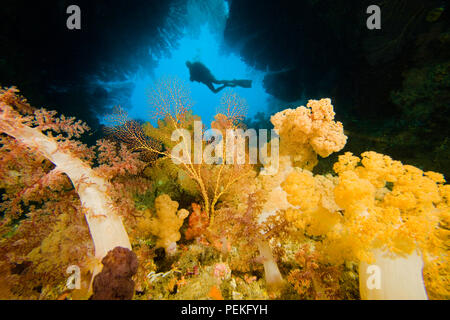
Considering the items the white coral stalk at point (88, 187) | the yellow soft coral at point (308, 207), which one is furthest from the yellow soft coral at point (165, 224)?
the yellow soft coral at point (308, 207)

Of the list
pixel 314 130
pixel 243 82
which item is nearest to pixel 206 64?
pixel 243 82

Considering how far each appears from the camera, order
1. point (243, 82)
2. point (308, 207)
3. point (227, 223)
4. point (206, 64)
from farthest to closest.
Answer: point (206, 64), point (243, 82), point (227, 223), point (308, 207)

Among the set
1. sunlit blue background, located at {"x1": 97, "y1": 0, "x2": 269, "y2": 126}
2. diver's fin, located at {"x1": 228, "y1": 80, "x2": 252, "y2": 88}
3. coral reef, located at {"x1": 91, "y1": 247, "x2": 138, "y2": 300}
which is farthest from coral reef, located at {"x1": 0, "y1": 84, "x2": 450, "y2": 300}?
diver's fin, located at {"x1": 228, "y1": 80, "x2": 252, "y2": 88}

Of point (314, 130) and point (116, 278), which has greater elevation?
point (314, 130)

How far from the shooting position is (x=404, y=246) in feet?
6.91

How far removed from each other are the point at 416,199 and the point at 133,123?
508cm

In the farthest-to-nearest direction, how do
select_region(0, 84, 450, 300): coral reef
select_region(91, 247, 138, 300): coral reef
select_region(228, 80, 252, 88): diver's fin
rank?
select_region(228, 80, 252, 88): diver's fin < select_region(0, 84, 450, 300): coral reef < select_region(91, 247, 138, 300): coral reef

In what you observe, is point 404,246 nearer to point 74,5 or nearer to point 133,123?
point 133,123

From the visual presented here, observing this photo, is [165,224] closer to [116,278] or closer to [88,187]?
[116,278]

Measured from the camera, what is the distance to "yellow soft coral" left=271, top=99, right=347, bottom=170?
291 centimetres

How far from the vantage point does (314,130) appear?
301 centimetres

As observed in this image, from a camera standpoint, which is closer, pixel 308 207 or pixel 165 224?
pixel 308 207

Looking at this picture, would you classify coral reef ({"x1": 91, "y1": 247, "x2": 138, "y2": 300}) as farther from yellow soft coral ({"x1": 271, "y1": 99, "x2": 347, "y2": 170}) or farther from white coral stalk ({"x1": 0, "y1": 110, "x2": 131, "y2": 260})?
yellow soft coral ({"x1": 271, "y1": 99, "x2": 347, "y2": 170})

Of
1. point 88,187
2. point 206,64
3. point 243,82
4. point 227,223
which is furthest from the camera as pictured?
point 206,64
